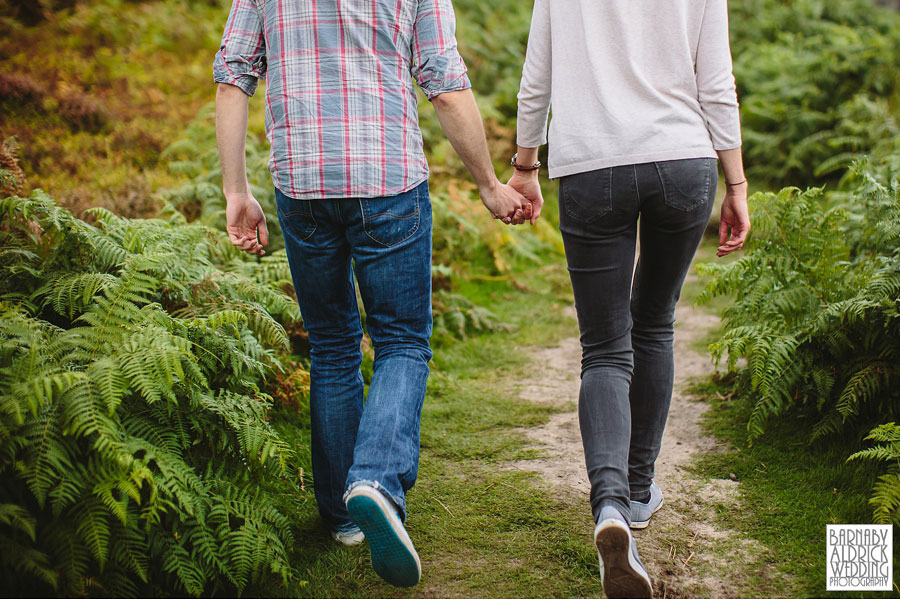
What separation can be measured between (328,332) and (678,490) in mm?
1734

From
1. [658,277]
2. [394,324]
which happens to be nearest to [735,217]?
[658,277]

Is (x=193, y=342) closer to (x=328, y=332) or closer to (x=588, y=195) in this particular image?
(x=328, y=332)

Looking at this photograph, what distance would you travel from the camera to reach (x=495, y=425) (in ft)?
13.4

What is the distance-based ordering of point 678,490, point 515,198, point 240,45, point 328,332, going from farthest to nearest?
1. point 678,490
2. point 515,198
3. point 328,332
4. point 240,45

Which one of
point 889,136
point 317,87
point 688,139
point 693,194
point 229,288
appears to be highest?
point 317,87

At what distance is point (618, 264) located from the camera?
8.07 feet

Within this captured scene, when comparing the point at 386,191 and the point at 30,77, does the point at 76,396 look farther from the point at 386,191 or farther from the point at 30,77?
the point at 30,77

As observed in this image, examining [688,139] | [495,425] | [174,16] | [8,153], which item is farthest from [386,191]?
[174,16]

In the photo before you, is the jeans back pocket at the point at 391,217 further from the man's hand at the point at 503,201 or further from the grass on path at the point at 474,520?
the grass on path at the point at 474,520

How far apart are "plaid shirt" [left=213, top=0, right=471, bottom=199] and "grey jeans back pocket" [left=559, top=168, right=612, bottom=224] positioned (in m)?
0.52

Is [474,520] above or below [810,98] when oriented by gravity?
above

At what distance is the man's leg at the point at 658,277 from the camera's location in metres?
2.36

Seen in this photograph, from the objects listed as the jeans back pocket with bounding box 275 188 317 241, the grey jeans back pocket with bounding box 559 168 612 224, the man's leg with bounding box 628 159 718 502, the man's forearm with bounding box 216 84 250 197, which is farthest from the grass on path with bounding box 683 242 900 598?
the man's forearm with bounding box 216 84 250 197

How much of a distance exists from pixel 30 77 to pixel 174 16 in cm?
360
